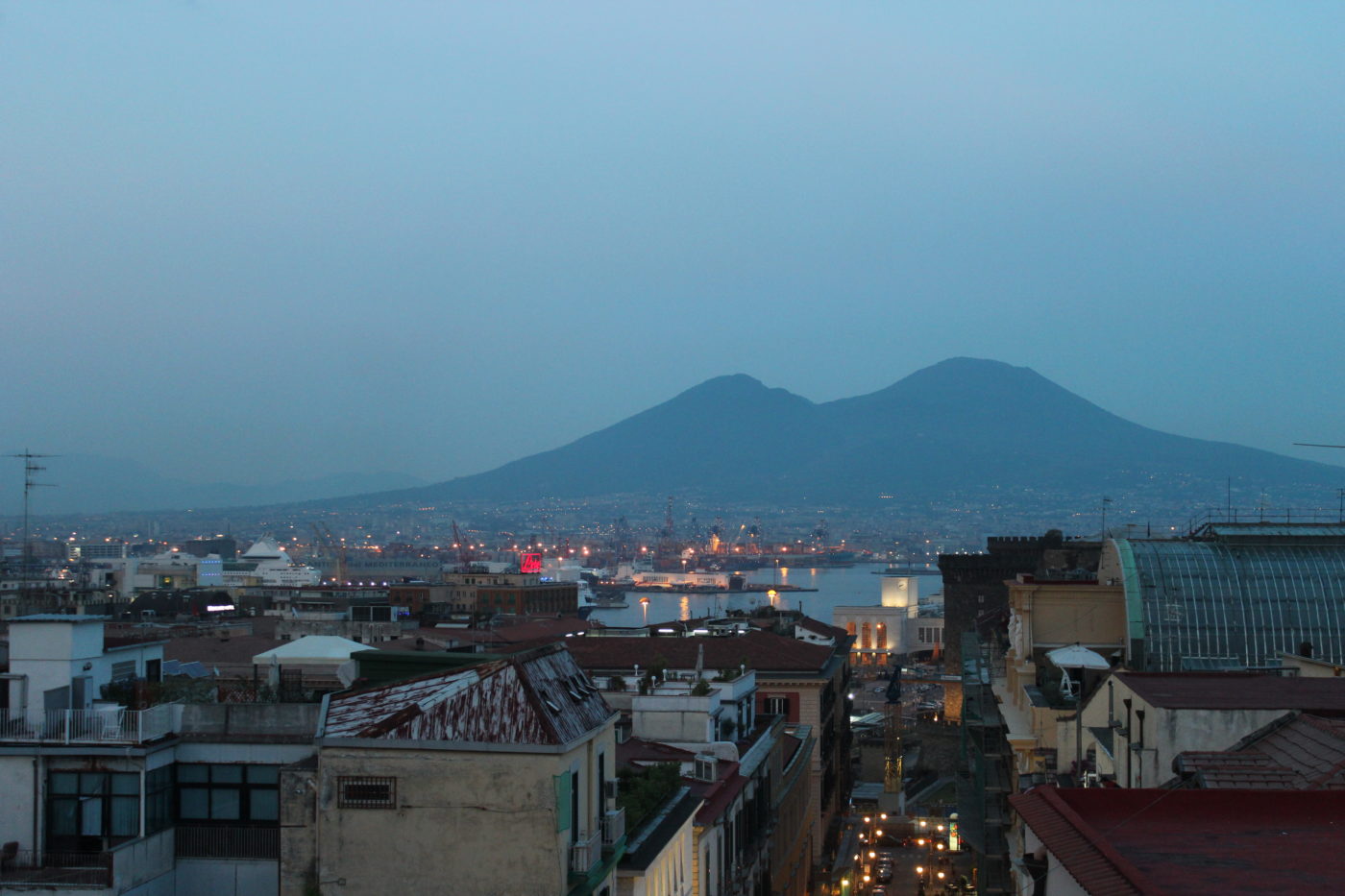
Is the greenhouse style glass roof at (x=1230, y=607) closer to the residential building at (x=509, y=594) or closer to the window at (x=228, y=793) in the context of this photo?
the window at (x=228, y=793)

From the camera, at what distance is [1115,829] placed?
780cm

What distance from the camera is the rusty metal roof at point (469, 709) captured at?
1238 cm

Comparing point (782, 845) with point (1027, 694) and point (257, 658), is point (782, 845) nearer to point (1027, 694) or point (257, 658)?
point (1027, 694)

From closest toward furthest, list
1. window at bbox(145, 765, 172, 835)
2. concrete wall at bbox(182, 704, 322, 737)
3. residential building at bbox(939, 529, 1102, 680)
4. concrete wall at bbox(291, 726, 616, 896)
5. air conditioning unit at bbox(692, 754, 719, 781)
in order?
concrete wall at bbox(291, 726, 616, 896), window at bbox(145, 765, 172, 835), concrete wall at bbox(182, 704, 322, 737), air conditioning unit at bbox(692, 754, 719, 781), residential building at bbox(939, 529, 1102, 680)

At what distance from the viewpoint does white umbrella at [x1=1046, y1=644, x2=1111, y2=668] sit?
2216cm

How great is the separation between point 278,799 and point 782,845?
17.6 metres

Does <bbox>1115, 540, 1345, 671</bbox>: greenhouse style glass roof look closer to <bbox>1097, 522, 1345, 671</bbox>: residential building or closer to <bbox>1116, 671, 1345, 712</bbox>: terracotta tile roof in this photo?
<bbox>1097, 522, 1345, 671</bbox>: residential building

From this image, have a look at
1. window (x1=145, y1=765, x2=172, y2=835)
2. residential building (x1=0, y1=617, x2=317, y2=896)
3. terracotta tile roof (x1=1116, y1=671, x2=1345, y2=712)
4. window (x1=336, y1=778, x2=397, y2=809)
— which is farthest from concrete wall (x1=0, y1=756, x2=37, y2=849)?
terracotta tile roof (x1=1116, y1=671, x2=1345, y2=712)

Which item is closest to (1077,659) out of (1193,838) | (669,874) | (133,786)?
(669,874)

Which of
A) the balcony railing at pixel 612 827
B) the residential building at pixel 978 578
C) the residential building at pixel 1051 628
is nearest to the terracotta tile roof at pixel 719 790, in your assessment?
the residential building at pixel 1051 628

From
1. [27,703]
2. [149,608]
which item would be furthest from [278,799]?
[149,608]

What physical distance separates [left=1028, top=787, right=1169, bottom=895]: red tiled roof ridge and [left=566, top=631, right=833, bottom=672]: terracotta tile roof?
1025 inches

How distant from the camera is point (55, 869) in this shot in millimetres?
12148

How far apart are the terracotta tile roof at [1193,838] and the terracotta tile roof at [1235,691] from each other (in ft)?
15.8
